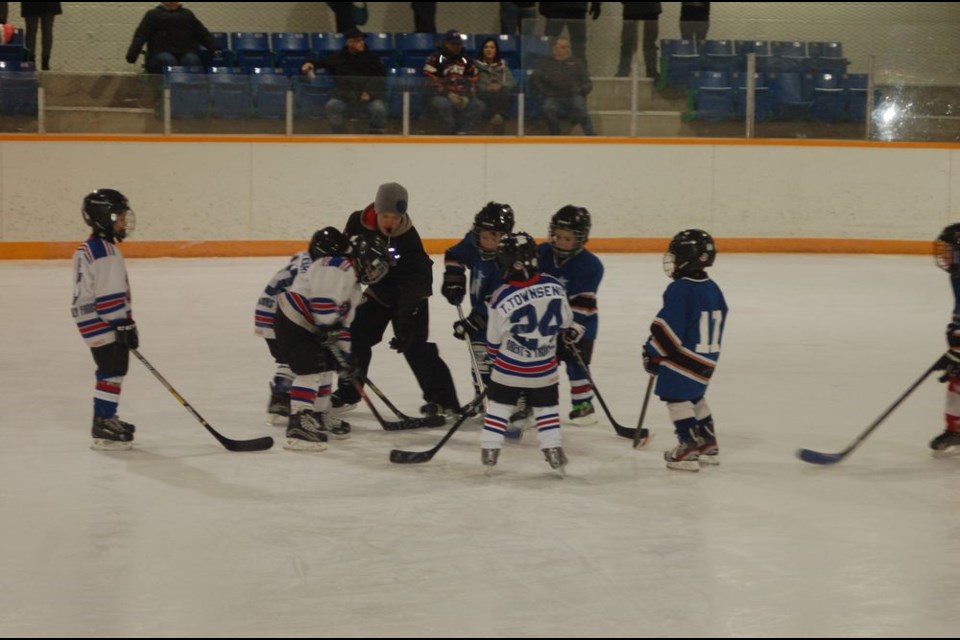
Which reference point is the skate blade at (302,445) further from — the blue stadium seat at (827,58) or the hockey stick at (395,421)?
the blue stadium seat at (827,58)

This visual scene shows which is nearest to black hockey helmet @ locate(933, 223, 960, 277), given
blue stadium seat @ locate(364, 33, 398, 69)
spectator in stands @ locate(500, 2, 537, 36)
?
blue stadium seat @ locate(364, 33, 398, 69)

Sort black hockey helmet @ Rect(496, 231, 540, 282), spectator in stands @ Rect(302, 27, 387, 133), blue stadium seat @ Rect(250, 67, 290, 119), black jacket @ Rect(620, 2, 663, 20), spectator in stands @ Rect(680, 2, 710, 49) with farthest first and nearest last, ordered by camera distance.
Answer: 1. black jacket @ Rect(620, 2, 663, 20)
2. spectator in stands @ Rect(680, 2, 710, 49)
3. spectator in stands @ Rect(302, 27, 387, 133)
4. blue stadium seat @ Rect(250, 67, 290, 119)
5. black hockey helmet @ Rect(496, 231, 540, 282)

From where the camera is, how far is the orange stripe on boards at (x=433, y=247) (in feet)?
34.0

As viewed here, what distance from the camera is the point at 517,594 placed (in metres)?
3.53

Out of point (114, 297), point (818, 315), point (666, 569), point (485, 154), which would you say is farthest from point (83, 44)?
point (666, 569)

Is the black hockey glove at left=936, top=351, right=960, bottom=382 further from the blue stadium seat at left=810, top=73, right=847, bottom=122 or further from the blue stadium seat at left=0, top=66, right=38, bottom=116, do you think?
the blue stadium seat at left=0, top=66, right=38, bottom=116

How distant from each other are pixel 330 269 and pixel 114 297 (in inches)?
31.2

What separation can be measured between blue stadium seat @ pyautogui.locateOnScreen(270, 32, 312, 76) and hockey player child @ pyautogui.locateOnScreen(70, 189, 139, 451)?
7153 mm

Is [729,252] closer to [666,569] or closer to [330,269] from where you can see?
[330,269]

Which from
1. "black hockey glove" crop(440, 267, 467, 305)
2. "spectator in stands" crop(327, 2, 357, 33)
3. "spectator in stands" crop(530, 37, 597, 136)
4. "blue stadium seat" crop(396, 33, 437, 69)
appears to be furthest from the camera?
"spectator in stands" crop(327, 2, 357, 33)

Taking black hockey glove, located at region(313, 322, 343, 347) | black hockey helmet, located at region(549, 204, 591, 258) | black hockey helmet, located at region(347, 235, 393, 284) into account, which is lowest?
black hockey glove, located at region(313, 322, 343, 347)

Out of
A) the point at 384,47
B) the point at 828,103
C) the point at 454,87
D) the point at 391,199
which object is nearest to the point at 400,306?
the point at 391,199

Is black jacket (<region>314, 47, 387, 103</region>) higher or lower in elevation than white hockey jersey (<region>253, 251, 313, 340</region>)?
higher

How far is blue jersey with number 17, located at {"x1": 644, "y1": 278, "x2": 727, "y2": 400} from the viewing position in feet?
15.4
